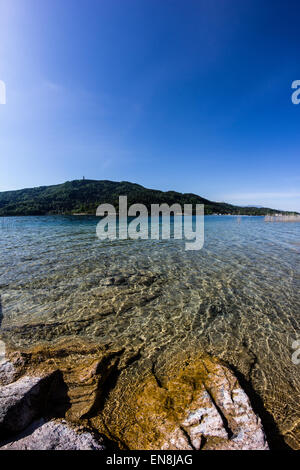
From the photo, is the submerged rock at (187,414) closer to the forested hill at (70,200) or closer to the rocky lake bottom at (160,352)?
the rocky lake bottom at (160,352)

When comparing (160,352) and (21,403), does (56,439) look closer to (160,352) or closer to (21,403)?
(21,403)

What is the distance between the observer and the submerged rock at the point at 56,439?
2660mm

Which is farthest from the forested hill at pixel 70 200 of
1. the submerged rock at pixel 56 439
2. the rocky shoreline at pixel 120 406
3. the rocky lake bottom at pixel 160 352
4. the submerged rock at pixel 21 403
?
the submerged rock at pixel 56 439

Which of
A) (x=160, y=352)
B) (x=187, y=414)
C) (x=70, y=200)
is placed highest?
(x=70, y=200)

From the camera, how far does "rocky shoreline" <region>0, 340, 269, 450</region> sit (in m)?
2.83

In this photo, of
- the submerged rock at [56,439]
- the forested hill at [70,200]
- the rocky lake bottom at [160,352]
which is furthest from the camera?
the forested hill at [70,200]

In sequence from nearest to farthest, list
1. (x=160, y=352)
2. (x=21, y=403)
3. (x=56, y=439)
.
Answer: (x=56, y=439) → (x=21, y=403) → (x=160, y=352)

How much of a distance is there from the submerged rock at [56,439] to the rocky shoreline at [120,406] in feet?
0.04

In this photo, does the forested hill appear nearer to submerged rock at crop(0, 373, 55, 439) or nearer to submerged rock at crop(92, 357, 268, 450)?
submerged rock at crop(0, 373, 55, 439)

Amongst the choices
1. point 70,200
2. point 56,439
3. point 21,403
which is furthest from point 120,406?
point 70,200

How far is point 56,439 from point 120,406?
1.29 meters

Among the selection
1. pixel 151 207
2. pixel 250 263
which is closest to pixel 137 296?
pixel 250 263

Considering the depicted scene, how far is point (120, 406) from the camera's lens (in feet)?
12.1

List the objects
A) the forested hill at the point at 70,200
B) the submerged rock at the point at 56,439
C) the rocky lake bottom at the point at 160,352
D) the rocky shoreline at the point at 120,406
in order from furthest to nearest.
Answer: the forested hill at the point at 70,200 < the rocky lake bottom at the point at 160,352 < the rocky shoreline at the point at 120,406 < the submerged rock at the point at 56,439
